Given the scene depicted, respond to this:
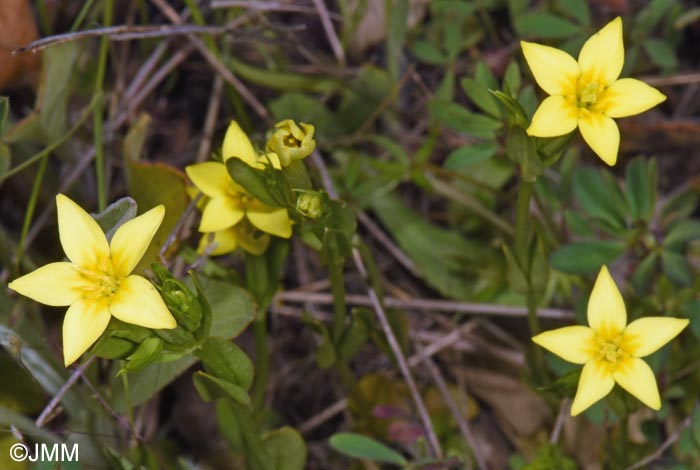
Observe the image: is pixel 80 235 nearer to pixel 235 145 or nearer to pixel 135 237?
pixel 135 237

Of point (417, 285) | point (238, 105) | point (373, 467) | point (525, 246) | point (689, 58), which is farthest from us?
point (689, 58)

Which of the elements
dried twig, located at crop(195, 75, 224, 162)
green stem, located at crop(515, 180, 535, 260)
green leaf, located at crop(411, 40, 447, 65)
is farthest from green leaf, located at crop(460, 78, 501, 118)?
dried twig, located at crop(195, 75, 224, 162)

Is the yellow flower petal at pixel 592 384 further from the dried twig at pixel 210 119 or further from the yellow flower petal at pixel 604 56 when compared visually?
the dried twig at pixel 210 119

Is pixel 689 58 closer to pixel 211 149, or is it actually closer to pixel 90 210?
pixel 211 149

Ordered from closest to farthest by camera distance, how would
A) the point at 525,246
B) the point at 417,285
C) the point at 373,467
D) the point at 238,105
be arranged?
the point at 525,246 → the point at 373,467 → the point at 238,105 → the point at 417,285

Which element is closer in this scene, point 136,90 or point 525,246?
point 525,246

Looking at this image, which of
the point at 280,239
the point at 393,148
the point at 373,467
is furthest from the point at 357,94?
the point at 373,467

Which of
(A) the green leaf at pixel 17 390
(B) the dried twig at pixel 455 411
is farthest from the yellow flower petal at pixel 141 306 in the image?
(B) the dried twig at pixel 455 411

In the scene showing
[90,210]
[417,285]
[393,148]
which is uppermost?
[393,148]
